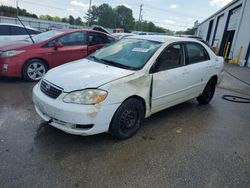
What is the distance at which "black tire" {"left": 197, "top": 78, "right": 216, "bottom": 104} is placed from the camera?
4422 mm

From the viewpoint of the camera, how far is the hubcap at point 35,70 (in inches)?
208

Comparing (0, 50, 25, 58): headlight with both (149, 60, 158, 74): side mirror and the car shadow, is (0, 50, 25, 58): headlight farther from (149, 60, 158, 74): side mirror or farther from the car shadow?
(149, 60, 158, 74): side mirror

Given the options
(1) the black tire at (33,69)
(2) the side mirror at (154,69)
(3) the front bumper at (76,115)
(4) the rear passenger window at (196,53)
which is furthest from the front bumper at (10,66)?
(4) the rear passenger window at (196,53)

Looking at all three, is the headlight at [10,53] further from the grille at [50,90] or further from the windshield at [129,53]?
the grille at [50,90]

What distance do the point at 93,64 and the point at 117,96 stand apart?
0.94m

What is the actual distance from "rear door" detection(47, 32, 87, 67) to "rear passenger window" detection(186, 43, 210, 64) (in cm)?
344

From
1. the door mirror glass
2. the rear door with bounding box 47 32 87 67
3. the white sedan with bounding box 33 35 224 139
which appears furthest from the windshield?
the rear door with bounding box 47 32 87 67

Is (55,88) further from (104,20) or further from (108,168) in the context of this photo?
(104,20)

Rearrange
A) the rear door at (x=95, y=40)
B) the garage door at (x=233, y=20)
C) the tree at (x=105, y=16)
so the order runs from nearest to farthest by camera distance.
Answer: the rear door at (x=95, y=40) < the garage door at (x=233, y=20) < the tree at (x=105, y=16)

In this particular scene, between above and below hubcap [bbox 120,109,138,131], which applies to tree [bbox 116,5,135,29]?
above

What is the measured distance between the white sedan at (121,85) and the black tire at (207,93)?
488mm

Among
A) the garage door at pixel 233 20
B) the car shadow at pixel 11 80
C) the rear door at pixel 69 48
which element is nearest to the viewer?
the car shadow at pixel 11 80

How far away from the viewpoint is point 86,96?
2393 millimetres

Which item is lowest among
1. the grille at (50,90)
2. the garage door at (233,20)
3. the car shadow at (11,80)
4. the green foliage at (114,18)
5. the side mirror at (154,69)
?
the car shadow at (11,80)
